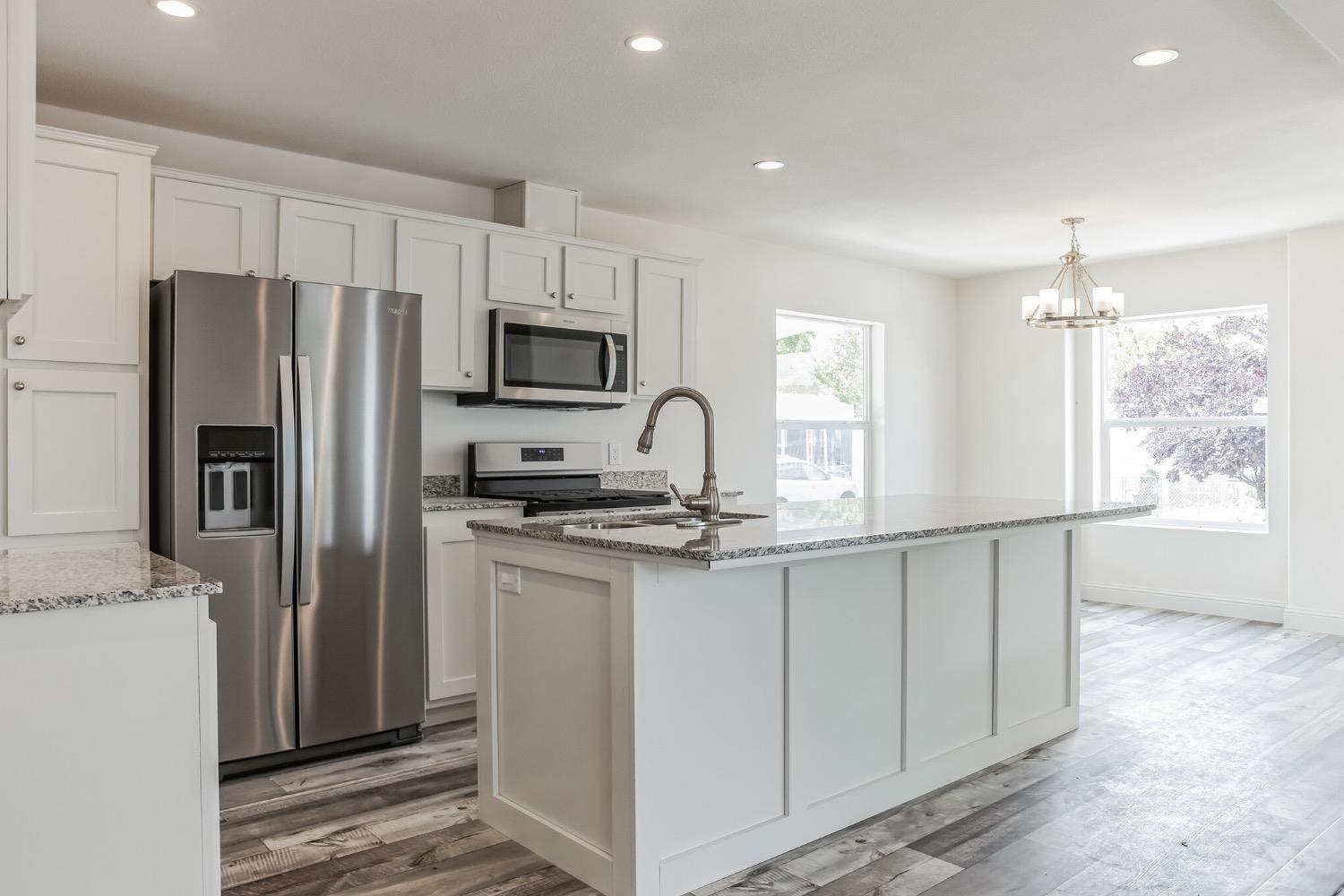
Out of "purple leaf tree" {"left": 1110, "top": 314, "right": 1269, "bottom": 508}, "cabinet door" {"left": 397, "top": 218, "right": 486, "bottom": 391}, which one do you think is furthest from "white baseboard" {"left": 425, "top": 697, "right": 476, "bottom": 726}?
"purple leaf tree" {"left": 1110, "top": 314, "right": 1269, "bottom": 508}

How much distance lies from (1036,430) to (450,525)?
4.62m

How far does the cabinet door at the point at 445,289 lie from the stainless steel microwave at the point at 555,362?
0.11 meters

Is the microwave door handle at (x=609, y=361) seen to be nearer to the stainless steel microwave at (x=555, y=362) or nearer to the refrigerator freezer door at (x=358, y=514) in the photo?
the stainless steel microwave at (x=555, y=362)

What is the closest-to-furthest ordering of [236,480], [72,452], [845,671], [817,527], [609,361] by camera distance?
1. [817,527]
2. [845,671]
3. [72,452]
4. [236,480]
5. [609,361]

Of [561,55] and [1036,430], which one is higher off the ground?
[561,55]

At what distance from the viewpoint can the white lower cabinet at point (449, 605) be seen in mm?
3713

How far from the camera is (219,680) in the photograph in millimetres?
3062

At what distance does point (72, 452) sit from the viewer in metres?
2.98

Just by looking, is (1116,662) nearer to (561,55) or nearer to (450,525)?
(450,525)

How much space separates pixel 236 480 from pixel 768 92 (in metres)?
2.23

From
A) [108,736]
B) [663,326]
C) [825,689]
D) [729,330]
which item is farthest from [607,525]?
[729,330]

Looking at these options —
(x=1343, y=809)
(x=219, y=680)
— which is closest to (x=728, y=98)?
(x=219, y=680)

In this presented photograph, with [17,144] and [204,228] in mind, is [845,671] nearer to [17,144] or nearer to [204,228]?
[17,144]

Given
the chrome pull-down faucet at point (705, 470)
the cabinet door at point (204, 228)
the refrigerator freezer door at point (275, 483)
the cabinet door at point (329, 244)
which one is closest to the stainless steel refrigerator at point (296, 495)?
the refrigerator freezer door at point (275, 483)
